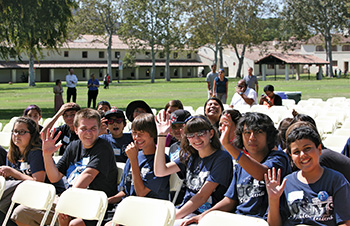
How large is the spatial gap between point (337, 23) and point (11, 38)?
195 feet

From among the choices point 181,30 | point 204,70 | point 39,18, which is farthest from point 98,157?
point 204,70

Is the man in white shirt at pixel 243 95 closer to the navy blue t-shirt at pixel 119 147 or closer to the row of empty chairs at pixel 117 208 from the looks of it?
the navy blue t-shirt at pixel 119 147

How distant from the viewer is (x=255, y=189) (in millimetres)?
4062

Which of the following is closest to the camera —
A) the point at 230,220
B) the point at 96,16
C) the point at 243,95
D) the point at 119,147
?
the point at 230,220

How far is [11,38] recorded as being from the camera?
19094 millimetres

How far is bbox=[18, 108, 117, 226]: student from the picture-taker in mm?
5066

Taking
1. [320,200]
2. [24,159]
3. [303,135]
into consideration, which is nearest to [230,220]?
[320,200]

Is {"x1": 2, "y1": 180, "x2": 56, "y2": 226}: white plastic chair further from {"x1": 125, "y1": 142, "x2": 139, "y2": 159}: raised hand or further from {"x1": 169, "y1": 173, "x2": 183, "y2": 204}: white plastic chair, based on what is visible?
{"x1": 169, "y1": 173, "x2": 183, "y2": 204}: white plastic chair

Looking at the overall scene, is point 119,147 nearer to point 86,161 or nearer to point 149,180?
point 86,161

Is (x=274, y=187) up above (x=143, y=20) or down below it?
below

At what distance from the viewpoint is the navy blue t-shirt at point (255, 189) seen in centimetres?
403

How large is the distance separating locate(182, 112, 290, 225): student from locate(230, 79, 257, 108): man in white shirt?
25.3ft

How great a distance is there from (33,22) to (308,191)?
55.6 ft

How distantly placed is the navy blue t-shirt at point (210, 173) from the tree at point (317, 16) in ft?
220
